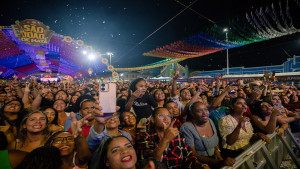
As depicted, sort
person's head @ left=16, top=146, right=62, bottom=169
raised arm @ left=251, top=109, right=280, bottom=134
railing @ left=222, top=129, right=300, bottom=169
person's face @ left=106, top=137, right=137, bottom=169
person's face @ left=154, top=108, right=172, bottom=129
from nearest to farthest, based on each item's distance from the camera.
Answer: person's head @ left=16, top=146, right=62, bottom=169 < person's face @ left=106, top=137, right=137, bottom=169 < railing @ left=222, top=129, right=300, bottom=169 < person's face @ left=154, top=108, right=172, bottom=129 < raised arm @ left=251, top=109, right=280, bottom=134

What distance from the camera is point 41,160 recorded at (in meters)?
1.25

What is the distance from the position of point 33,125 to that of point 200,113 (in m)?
2.70

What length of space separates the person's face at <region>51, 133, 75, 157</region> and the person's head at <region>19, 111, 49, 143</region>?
78 centimetres

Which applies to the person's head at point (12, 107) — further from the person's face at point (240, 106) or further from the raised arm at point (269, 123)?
the raised arm at point (269, 123)

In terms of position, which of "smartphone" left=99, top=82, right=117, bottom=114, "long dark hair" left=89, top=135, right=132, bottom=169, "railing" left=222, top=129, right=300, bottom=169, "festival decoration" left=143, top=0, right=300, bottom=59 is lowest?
"railing" left=222, top=129, right=300, bottom=169

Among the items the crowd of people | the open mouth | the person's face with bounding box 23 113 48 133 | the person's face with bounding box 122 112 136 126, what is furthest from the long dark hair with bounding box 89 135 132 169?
the person's face with bounding box 23 113 48 133

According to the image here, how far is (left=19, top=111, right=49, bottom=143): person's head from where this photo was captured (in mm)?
2078

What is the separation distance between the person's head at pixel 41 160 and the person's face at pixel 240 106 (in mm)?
3096

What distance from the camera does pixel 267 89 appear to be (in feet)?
15.1

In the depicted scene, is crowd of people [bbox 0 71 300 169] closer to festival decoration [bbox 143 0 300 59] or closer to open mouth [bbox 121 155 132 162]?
open mouth [bbox 121 155 132 162]

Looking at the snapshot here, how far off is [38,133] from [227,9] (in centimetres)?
981

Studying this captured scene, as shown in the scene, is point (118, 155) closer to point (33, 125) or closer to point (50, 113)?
point (33, 125)

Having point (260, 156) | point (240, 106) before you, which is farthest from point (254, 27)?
point (260, 156)

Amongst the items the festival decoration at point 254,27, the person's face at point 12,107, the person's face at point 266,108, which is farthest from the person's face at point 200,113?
the festival decoration at point 254,27
